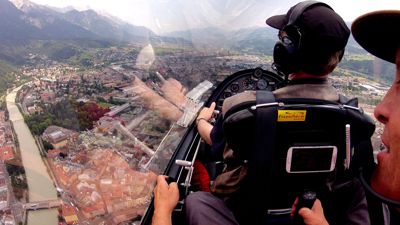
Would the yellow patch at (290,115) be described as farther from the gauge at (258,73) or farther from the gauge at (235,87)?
the gauge at (258,73)

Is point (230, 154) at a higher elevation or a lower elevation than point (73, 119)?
lower

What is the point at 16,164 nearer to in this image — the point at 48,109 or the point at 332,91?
the point at 48,109

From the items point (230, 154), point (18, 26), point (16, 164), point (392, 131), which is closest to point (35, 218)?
point (16, 164)

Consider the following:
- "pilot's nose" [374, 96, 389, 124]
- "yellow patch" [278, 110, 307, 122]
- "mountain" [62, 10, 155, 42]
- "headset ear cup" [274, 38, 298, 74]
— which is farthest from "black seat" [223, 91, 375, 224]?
"mountain" [62, 10, 155, 42]

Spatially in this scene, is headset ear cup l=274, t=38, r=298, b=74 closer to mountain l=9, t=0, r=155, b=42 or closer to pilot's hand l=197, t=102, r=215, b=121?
pilot's hand l=197, t=102, r=215, b=121

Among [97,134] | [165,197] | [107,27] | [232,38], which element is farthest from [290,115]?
[232,38]

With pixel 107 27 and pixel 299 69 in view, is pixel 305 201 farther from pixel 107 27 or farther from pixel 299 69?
pixel 107 27
